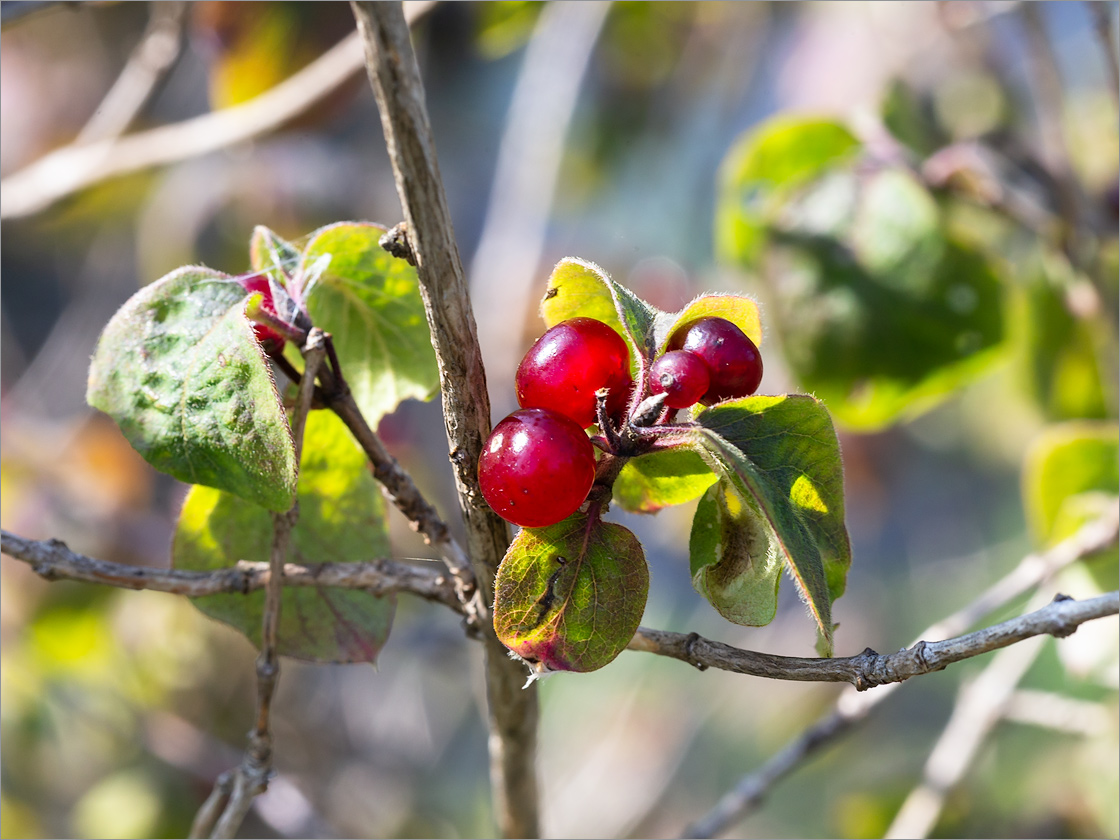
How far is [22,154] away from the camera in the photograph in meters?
1.88

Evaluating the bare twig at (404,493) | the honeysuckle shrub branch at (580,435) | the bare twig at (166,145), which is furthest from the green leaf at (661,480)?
the bare twig at (166,145)

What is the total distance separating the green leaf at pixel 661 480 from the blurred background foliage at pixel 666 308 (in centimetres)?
60

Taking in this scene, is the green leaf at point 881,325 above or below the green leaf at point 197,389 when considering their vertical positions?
above

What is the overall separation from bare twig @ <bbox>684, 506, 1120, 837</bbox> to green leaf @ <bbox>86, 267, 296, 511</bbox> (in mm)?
507

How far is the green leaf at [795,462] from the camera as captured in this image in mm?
421

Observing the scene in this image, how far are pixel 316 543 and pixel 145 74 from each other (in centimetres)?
98

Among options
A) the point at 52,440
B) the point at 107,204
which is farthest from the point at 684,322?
the point at 107,204

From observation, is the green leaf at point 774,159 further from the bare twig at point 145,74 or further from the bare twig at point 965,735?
the bare twig at point 145,74

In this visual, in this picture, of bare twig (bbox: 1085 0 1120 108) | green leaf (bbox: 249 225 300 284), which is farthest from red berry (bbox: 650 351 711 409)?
bare twig (bbox: 1085 0 1120 108)

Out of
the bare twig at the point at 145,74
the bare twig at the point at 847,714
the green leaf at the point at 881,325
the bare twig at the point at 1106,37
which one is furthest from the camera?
the bare twig at the point at 145,74

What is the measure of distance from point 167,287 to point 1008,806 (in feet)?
5.00

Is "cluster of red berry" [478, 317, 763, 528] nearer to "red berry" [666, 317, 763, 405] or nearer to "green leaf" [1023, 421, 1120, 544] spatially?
"red berry" [666, 317, 763, 405]

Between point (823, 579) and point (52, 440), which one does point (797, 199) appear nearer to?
point (823, 579)

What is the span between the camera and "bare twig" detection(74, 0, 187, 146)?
118 centimetres
